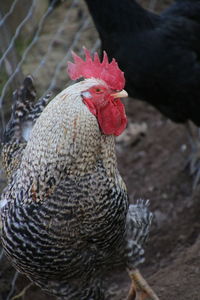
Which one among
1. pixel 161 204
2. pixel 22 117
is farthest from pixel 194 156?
pixel 22 117

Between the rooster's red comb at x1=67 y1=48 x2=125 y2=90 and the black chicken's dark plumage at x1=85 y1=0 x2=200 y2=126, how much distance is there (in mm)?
1335

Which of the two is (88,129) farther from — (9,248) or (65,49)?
(65,49)

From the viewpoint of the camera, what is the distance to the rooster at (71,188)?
2656mm

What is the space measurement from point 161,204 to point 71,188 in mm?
1950

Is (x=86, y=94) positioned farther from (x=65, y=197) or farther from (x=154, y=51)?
(x=154, y=51)

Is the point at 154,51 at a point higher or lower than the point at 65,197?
lower

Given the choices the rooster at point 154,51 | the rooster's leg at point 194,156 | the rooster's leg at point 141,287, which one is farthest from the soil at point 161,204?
the rooster at point 154,51

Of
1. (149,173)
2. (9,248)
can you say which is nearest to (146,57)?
(149,173)

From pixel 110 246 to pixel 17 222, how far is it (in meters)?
0.48

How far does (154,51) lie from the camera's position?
4.14m

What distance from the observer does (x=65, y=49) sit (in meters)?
6.02

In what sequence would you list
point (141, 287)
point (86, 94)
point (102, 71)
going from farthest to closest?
point (141, 287), point (102, 71), point (86, 94)

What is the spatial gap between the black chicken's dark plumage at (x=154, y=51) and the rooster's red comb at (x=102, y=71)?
52.5 inches

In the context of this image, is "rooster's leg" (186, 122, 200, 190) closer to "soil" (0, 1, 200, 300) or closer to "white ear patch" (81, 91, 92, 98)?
"soil" (0, 1, 200, 300)
